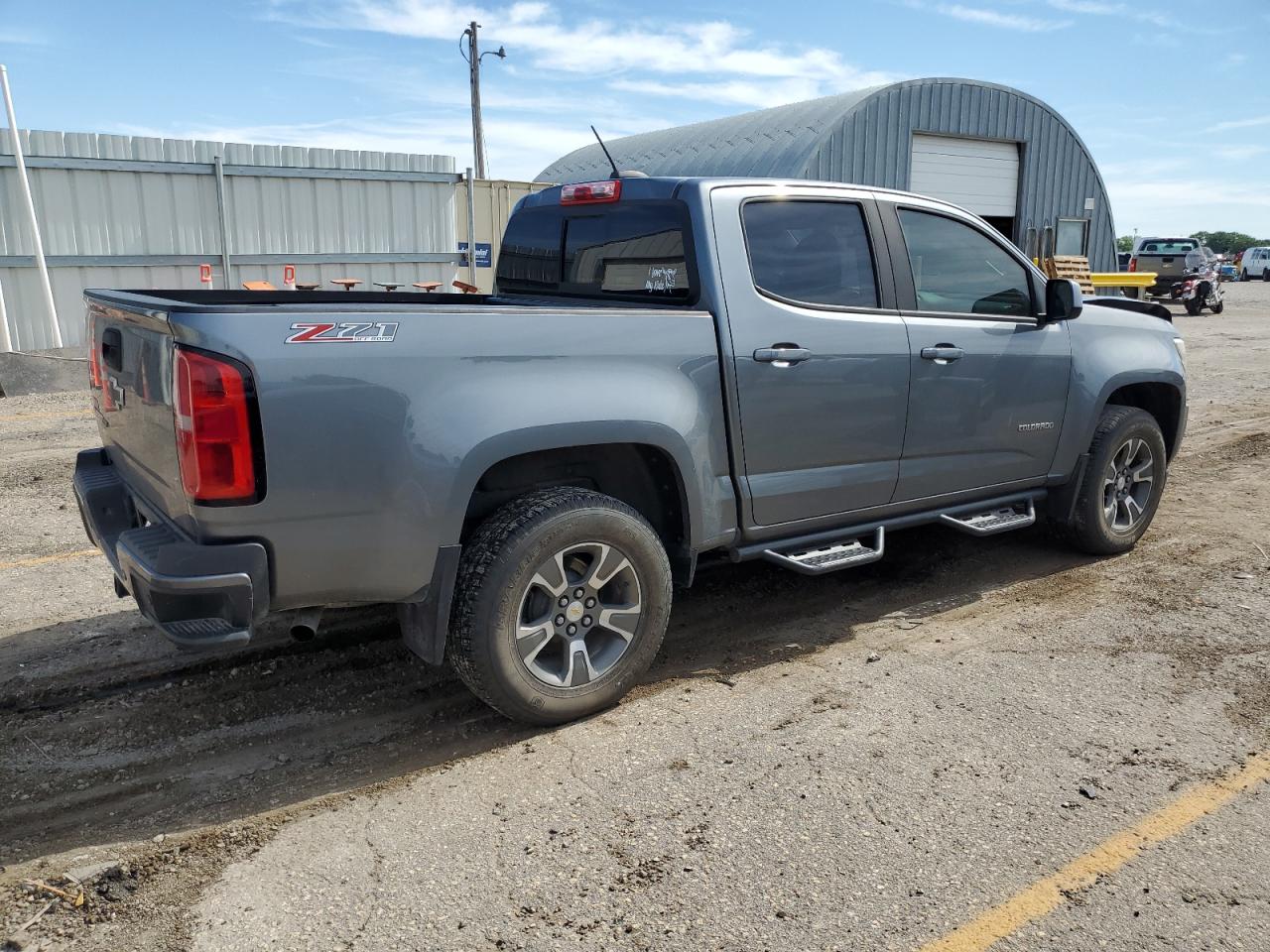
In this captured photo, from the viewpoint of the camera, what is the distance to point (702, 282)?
386 centimetres

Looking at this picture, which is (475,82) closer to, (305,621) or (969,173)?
(969,173)

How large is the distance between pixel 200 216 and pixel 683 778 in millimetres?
14217

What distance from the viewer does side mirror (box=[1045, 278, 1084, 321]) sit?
4895 millimetres

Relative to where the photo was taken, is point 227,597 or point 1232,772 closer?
point 227,597

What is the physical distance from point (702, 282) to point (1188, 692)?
2489mm

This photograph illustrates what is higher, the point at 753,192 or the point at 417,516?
the point at 753,192

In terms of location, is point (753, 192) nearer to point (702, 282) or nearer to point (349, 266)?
point (702, 282)

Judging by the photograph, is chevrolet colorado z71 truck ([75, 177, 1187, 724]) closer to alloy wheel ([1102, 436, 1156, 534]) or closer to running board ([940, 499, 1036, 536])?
running board ([940, 499, 1036, 536])

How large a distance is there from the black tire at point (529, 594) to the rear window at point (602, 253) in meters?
1.02

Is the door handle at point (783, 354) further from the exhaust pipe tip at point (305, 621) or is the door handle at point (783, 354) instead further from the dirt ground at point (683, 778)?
the exhaust pipe tip at point (305, 621)

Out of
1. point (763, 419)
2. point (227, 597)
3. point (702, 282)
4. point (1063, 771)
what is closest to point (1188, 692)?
point (1063, 771)

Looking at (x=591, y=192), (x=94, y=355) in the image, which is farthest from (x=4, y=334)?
(x=591, y=192)

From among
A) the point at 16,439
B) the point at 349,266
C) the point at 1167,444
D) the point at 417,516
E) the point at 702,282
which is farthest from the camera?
the point at 349,266

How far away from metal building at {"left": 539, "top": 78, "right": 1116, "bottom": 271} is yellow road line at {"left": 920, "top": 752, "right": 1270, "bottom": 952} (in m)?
17.4
